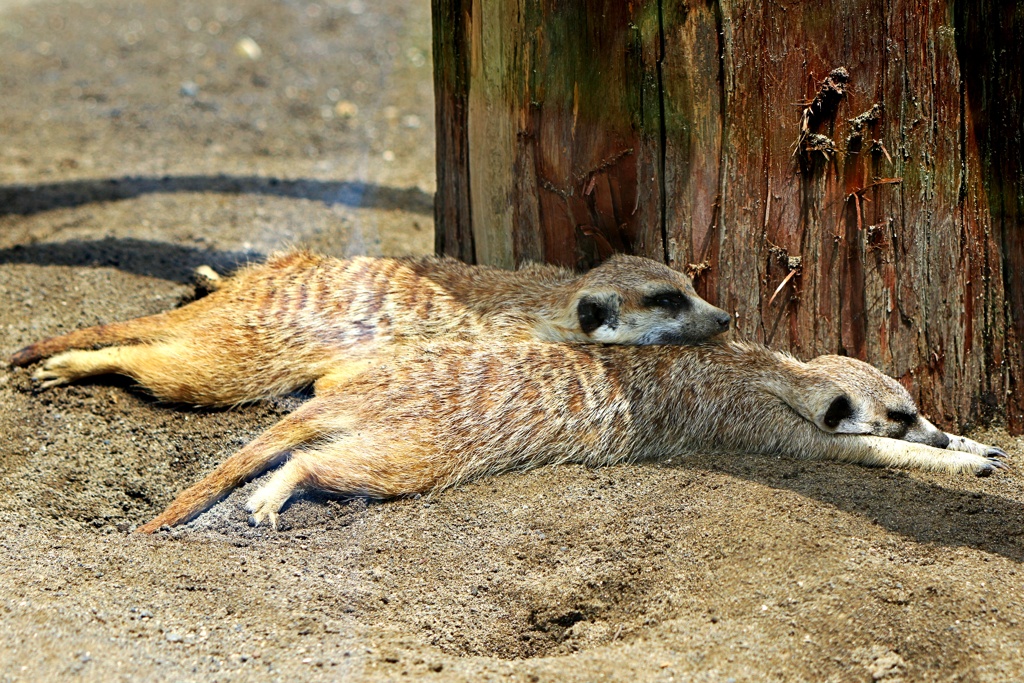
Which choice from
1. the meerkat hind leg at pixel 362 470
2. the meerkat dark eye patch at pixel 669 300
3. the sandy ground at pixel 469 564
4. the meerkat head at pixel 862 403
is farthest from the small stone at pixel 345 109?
the meerkat head at pixel 862 403

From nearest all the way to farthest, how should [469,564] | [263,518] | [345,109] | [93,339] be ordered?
[469,564] < [263,518] < [93,339] < [345,109]

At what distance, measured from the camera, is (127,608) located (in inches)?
90.4

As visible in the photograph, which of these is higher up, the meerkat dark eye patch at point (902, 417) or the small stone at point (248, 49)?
the small stone at point (248, 49)

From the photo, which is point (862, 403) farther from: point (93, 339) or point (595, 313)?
point (93, 339)

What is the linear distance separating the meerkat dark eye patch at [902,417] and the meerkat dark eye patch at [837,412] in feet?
0.42

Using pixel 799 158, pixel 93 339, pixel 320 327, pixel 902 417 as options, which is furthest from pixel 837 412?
pixel 93 339

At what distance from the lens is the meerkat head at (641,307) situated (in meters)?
3.15

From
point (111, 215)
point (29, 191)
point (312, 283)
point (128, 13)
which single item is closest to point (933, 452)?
point (312, 283)

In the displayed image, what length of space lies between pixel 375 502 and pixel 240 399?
850 mm

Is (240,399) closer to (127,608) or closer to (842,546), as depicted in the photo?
(127,608)

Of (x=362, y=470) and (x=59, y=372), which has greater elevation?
(x=59, y=372)

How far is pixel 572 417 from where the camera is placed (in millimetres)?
3109

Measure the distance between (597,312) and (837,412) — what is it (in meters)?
0.85

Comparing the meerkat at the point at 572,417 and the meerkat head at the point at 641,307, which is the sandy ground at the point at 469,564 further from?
the meerkat head at the point at 641,307
